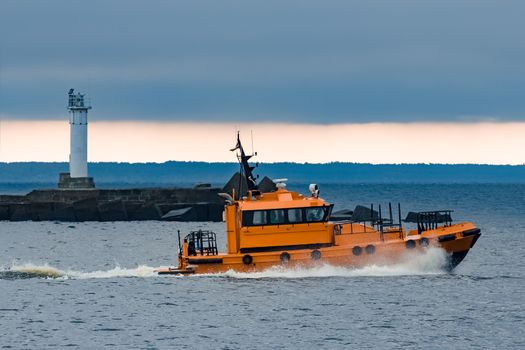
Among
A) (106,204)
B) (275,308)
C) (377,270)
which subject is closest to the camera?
(275,308)

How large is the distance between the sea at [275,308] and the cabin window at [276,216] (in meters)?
1.48

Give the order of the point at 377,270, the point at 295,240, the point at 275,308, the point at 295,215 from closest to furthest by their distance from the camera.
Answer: the point at 275,308
the point at 295,215
the point at 295,240
the point at 377,270

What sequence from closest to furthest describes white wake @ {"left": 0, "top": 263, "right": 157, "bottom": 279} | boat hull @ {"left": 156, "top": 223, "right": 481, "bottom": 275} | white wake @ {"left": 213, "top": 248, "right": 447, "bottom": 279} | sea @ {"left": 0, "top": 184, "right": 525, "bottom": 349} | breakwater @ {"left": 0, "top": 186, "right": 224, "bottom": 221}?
sea @ {"left": 0, "top": 184, "right": 525, "bottom": 349} → boat hull @ {"left": 156, "top": 223, "right": 481, "bottom": 275} → white wake @ {"left": 213, "top": 248, "right": 447, "bottom": 279} → white wake @ {"left": 0, "top": 263, "right": 157, "bottom": 279} → breakwater @ {"left": 0, "top": 186, "right": 224, "bottom": 221}

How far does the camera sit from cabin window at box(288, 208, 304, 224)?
37.3 m

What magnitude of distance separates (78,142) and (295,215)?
55.8 m

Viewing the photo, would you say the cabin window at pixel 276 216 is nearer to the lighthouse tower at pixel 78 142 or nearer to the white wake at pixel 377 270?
the white wake at pixel 377 270

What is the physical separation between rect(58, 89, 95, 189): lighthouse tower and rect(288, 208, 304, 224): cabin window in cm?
5540

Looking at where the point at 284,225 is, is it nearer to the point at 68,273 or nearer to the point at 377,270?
the point at 377,270

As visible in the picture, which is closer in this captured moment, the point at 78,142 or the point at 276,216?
the point at 276,216

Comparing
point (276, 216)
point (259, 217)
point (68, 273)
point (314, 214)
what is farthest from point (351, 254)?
point (68, 273)

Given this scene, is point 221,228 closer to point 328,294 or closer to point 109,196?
point 109,196

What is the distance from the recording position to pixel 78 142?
299 feet

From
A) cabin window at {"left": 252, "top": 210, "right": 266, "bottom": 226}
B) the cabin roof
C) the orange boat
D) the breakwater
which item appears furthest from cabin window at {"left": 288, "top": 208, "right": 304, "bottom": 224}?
the breakwater

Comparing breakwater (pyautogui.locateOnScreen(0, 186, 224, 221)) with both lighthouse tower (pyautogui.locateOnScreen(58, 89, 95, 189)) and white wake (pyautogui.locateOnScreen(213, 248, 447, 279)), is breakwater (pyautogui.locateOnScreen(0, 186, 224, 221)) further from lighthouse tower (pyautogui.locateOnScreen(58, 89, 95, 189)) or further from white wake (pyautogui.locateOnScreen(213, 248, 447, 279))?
white wake (pyautogui.locateOnScreen(213, 248, 447, 279))
